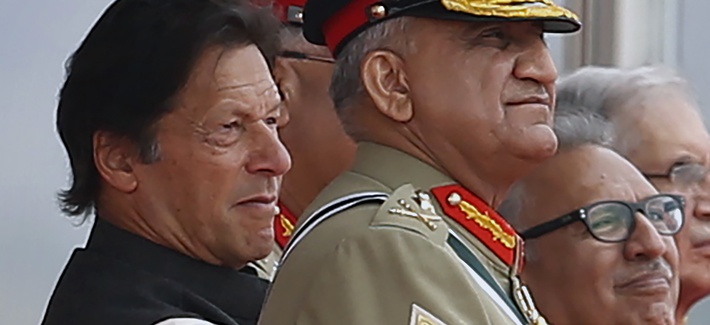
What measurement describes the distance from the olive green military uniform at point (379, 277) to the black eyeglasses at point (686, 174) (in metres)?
1.30

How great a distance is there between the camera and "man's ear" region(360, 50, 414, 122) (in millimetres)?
2488

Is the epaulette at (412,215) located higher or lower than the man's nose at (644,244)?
higher

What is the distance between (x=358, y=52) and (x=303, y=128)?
77 centimetres

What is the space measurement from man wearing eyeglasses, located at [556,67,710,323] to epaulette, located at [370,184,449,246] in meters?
1.20

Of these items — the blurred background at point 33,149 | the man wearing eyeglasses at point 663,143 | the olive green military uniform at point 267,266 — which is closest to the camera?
the olive green military uniform at point 267,266

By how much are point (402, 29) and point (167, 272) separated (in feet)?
1.84

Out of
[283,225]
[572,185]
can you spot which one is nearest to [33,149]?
[283,225]

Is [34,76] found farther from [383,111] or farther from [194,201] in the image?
[383,111]

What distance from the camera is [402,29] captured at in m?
2.50

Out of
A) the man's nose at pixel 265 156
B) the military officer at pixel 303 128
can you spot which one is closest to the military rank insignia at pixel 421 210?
the man's nose at pixel 265 156

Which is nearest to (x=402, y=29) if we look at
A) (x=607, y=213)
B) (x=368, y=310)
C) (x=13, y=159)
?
(x=368, y=310)

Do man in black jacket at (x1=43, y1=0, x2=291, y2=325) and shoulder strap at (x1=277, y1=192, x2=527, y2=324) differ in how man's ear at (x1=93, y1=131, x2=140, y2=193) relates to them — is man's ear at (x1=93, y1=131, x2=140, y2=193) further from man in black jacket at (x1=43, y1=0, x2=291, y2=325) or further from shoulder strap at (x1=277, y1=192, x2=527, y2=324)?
shoulder strap at (x1=277, y1=192, x2=527, y2=324)

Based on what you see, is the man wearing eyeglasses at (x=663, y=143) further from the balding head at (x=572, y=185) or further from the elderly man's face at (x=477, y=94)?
the elderly man's face at (x=477, y=94)

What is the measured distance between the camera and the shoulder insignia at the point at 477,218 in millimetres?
2447
